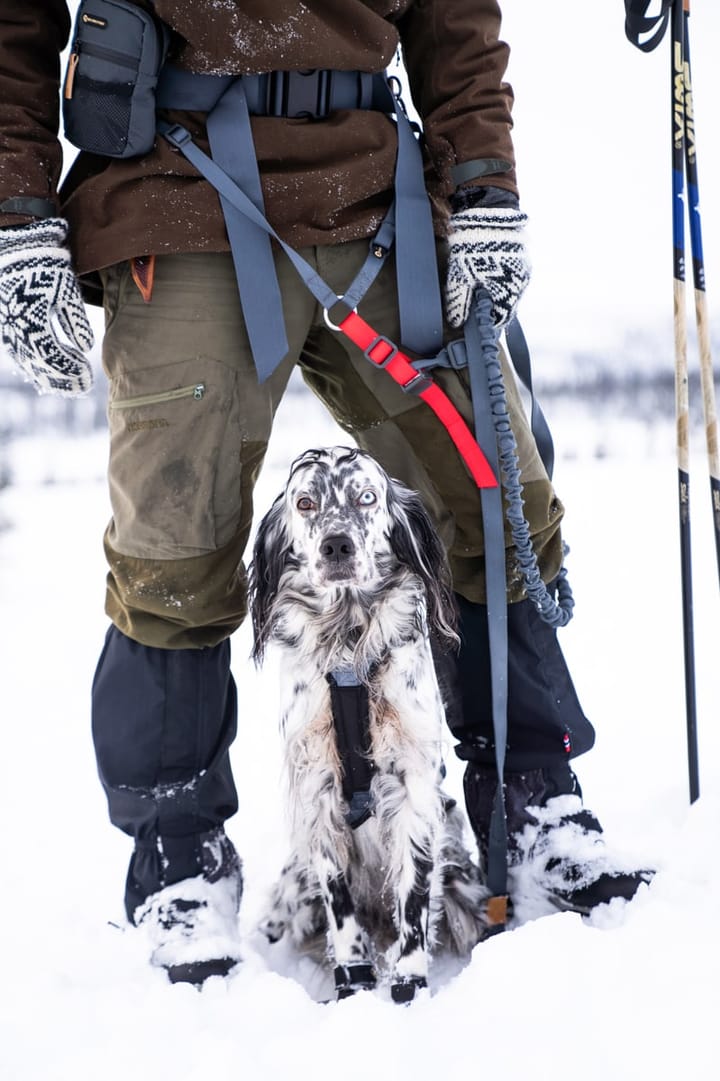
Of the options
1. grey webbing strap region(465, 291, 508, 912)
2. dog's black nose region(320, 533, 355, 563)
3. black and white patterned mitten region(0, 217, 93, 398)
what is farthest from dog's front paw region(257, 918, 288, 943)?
black and white patterned mitten region(0, 217, 93, 398)

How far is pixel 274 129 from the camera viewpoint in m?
1.82

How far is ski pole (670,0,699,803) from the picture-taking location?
2281 mm

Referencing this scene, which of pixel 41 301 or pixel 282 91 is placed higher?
pixel 282 91

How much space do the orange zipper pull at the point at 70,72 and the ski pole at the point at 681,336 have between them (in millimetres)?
1421

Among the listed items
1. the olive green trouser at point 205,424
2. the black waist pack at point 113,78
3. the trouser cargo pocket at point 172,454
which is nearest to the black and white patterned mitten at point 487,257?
the olive green trouser at point 205,424

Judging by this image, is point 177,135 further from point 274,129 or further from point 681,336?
point 681,336

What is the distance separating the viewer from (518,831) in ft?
7.32

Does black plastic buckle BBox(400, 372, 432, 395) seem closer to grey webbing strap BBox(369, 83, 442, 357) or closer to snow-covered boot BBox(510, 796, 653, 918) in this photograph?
grey webbing strap BBox(369, 83, 442, 357)

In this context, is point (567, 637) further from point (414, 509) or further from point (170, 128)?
point (170, 128)

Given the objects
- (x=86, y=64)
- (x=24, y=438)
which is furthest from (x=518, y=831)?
(x=24, y=438)

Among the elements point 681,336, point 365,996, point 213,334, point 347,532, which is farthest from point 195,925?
point 681,336

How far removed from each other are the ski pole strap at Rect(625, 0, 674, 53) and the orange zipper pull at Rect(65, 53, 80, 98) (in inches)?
52.2

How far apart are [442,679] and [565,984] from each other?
853mm

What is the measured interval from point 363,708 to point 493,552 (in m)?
0.43
